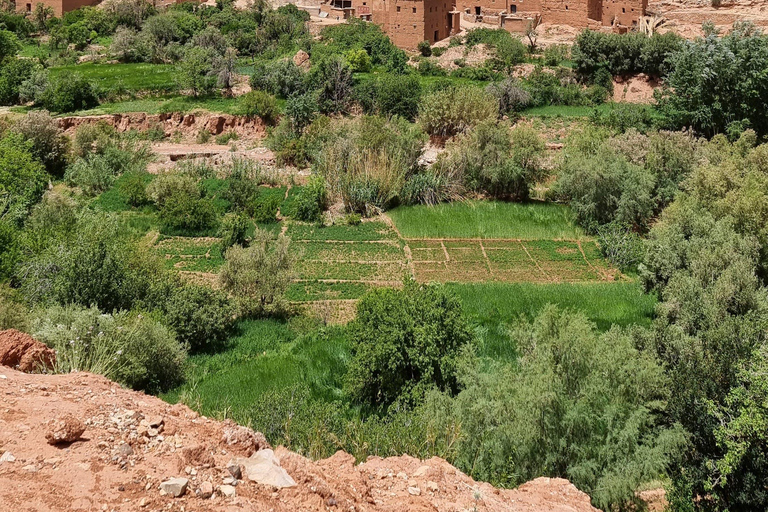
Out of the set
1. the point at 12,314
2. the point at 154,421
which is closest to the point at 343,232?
the point at 12,314

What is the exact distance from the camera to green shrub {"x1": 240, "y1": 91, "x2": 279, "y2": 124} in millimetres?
36719

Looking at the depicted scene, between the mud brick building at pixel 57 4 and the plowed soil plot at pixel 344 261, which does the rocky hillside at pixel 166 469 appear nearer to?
the plowed soil plot at pixel 344 261

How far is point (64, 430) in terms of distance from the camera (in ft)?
21.4

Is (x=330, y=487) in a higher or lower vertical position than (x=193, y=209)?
higher

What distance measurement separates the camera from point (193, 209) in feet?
85.8

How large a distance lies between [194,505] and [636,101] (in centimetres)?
3859

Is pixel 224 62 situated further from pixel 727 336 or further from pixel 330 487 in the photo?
pixel 330 487

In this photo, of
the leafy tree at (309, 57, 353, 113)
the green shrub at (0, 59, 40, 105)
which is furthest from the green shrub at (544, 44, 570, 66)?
the green shrub at (0, 59, 40, 105)

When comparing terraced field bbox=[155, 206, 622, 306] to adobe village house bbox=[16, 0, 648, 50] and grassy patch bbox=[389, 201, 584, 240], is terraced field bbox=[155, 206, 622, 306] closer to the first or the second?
grassy patch bbox=[389, 201, 584, 240]

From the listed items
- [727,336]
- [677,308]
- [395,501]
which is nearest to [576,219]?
[677,308]

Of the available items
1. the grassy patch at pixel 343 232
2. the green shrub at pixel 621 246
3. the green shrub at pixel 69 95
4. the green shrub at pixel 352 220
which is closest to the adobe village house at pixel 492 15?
the green shrub at pixel 69 95

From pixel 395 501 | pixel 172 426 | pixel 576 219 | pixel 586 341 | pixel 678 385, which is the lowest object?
pixel 576 219

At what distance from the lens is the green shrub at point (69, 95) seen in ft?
126

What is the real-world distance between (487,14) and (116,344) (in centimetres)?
3986
